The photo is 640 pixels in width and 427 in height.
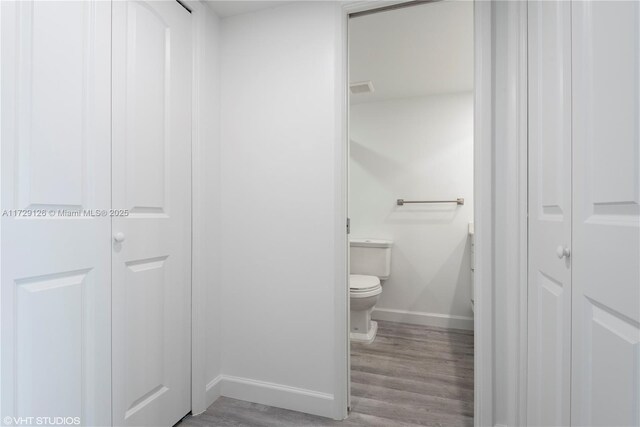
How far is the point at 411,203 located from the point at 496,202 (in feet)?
5.53

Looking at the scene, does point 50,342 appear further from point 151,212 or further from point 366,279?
point 366,279

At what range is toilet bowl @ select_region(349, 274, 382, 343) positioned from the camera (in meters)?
2.54

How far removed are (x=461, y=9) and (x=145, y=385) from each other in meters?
2.60

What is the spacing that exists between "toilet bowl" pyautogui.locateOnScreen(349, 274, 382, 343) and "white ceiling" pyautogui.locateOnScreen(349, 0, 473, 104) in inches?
69.2

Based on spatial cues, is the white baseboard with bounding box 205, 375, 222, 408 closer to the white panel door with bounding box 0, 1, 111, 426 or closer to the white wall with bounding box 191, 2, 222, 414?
the white wall with bounding box 191, 2, 222, 414

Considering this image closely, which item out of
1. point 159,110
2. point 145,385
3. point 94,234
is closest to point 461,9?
point 159,110

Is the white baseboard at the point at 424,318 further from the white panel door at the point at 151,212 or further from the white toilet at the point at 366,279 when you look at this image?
the white panel door at the point at 151,212

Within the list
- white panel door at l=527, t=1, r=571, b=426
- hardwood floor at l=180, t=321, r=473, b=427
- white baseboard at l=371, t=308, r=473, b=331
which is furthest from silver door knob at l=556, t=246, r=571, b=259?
white baseboard at l=371, t=308, r=473, b=331

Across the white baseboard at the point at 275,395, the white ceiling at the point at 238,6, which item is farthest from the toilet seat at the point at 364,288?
the white ceiling at the point at 238,6

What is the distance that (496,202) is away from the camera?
149 cm

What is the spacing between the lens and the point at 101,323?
1236 millimetres

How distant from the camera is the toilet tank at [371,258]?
307cm

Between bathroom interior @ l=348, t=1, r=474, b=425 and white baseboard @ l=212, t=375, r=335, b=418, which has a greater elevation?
bathroom interior @ l=348, t=1, r=474, b=425

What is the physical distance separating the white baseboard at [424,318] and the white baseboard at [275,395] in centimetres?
167
